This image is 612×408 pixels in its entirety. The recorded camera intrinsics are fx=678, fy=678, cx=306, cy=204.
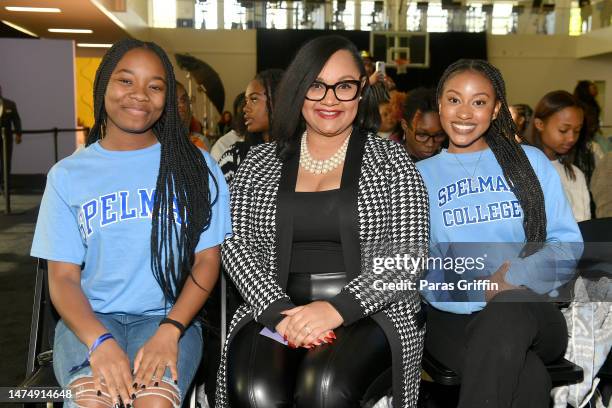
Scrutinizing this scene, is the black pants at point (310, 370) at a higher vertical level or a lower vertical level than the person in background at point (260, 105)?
lower

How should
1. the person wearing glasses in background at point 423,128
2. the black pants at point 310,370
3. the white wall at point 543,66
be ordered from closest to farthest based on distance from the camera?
the black pants at point 310,370 < the person wearing glasses in background at point 423,128 < the white wall at point 543,66

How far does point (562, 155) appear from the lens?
3.22m

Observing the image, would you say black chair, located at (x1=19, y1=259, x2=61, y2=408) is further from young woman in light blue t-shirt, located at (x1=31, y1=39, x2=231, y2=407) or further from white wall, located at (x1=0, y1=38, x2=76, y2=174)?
white wall, located at (x1=0, y1=38, x2=76, y2=174)

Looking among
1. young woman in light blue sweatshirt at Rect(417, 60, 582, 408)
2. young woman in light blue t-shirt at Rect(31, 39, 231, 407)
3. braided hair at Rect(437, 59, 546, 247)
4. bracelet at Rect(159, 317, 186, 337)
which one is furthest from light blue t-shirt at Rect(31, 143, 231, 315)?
braided hair at Rect(437, 59, 546, 247)

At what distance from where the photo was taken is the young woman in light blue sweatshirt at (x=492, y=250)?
1848 mm

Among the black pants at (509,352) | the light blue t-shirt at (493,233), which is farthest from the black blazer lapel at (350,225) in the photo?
the black pants at (509,352)

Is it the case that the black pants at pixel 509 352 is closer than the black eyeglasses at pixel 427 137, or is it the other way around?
the black pants at pixel 509 352

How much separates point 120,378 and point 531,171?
137 centimetres

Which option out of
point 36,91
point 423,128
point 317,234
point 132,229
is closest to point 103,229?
point 132,229

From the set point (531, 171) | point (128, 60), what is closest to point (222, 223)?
point (128, 60)

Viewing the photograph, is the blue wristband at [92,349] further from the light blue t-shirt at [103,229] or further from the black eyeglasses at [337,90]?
the black eyeglasses at [337,90]

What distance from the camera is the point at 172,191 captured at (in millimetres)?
1979

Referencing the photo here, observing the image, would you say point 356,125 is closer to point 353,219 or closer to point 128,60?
point 353,219

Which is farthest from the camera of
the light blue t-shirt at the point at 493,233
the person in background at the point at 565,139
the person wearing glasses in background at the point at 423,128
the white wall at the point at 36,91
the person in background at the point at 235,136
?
the white wall at the point at 36,91
